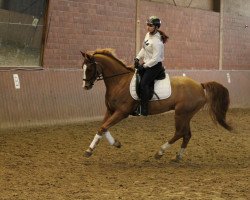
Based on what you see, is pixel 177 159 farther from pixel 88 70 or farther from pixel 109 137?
pixel 88 70

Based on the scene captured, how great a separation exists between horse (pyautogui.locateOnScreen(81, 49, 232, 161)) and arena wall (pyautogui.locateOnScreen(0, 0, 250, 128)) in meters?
3.40

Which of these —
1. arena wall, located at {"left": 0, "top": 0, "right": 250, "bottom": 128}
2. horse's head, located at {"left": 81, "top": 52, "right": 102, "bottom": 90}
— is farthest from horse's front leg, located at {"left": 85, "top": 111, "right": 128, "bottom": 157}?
arena wall, located at {"left": 0, "top": 0, "right": 250, "bottom": 128}

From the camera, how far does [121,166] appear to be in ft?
25.9

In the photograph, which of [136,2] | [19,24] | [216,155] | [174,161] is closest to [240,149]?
[216,155]

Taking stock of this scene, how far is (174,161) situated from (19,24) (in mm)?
5542

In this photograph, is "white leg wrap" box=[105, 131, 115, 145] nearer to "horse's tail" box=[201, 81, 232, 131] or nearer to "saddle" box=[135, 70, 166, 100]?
"saddle" box=[135, 70, 166, 100]

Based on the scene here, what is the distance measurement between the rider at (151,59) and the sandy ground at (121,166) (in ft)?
3.68

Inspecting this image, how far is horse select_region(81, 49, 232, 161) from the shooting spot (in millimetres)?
8234

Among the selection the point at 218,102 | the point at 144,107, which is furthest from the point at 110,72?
the point at 218,102

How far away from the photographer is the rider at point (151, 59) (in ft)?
27.2

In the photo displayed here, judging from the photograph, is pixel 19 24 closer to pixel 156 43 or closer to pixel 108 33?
pixel 108 33

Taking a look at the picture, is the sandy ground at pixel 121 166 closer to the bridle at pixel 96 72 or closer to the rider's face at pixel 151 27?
the bridle at pixel 96 72

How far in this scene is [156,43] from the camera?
827cm

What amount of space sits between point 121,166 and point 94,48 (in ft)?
21.3
